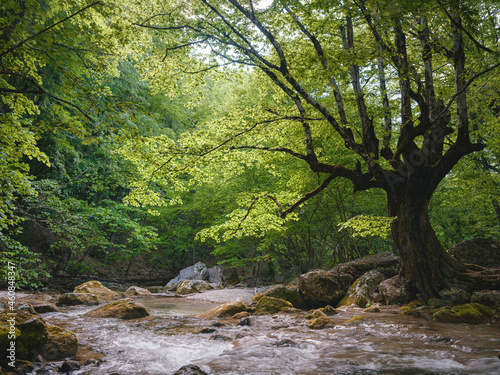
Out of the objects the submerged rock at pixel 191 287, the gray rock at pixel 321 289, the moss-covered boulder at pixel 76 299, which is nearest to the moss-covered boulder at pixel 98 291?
the moss-covered boulder at pixel 76 299

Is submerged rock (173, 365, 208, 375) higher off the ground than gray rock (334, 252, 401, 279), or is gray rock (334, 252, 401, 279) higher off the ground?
submerged rock (173, 365, 208, 375)

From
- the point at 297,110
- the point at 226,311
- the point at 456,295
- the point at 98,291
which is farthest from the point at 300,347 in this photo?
the point at 98,291

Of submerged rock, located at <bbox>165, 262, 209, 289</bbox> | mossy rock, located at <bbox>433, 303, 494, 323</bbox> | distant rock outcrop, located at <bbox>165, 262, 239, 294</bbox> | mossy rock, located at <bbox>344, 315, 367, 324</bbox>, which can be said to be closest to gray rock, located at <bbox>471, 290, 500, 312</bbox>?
mossy rock, located at <bbox>433, 303, 494, 323</bbox>

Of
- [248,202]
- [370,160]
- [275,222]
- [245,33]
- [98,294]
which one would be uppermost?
[245,33]

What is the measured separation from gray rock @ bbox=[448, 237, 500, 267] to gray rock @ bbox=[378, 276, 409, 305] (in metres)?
3.27

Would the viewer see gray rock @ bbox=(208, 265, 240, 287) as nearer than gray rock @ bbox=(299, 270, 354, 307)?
No

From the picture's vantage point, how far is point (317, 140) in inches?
494

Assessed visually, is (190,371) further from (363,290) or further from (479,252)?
(479,252)

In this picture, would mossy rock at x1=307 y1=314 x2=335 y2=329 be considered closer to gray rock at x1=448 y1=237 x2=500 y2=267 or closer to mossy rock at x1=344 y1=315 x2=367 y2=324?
mossy rock at x1=344 y1=315 x2=367 y2=324

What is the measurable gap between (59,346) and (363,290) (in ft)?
29.5

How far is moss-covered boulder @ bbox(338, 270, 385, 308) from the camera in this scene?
922cm

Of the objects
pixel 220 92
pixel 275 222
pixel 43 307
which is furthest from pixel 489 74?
pixel 220 92

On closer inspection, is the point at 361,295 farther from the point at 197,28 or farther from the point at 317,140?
the point at 197,28

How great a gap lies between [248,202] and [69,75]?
709cm
